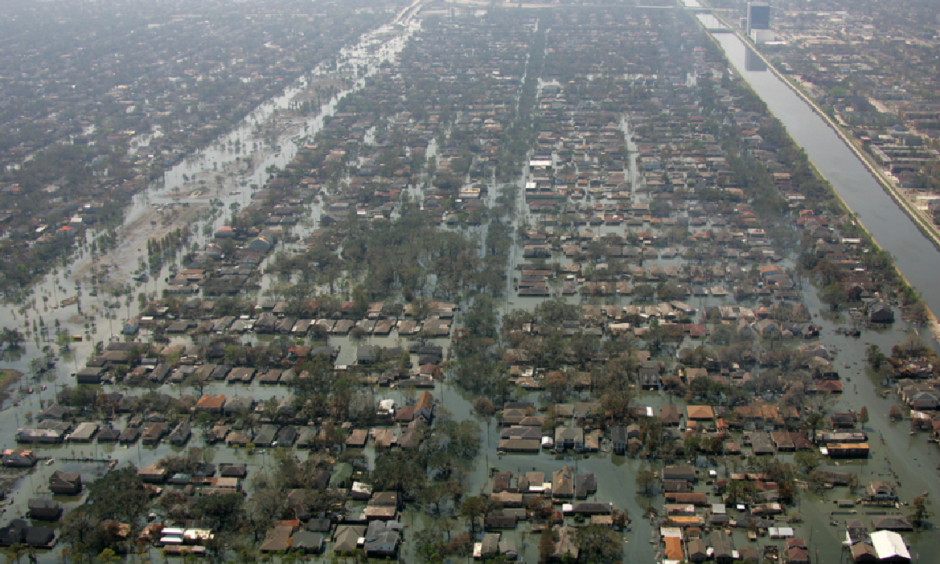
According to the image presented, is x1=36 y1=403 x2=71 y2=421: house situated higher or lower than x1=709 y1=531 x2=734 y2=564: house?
higher

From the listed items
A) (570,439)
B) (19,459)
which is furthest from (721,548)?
(19,459)

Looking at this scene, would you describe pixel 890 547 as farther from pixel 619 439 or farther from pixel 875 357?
pixel 875 357

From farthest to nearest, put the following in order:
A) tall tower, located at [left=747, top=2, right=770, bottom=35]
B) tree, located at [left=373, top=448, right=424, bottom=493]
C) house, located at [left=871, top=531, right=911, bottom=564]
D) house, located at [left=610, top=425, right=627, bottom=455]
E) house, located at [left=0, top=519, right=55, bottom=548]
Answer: tall tower, located at [left=747, top=2, right=770, bottom=35] → house, located at [left=610, top=425, right=627, bottom=455] → tree, located at [left=373, top=448, right=424, bottom=493] → house, located at [left=0, top=519, right=55, bottom=548] → house, located at [left=871, top=531, right=911, bottom=564]

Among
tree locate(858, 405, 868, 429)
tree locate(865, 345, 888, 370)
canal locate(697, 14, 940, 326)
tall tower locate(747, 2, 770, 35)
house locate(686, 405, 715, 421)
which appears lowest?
tree locate(858, 405, 868, 429)

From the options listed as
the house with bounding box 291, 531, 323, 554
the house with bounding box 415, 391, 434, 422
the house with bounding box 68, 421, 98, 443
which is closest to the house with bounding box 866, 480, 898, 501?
the house with bounding box 415, 391, 434, 422

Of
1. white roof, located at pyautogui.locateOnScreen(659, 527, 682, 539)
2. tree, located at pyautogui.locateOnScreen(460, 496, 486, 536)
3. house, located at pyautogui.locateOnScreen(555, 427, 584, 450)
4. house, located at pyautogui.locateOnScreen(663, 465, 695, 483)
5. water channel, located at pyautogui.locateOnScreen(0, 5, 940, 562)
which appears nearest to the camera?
white roof, located at pyautogui.locateOnScreen(659, 527, 682, 539)

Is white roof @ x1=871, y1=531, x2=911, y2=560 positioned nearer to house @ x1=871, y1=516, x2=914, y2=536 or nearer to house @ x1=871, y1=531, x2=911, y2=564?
house @ x1=871, y1=531, x2=911, y2=564
